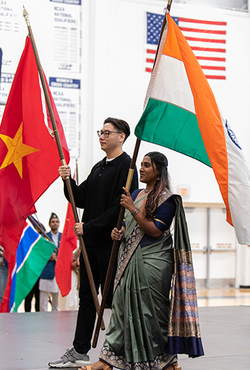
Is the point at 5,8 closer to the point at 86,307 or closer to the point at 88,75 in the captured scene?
the point at 88,75

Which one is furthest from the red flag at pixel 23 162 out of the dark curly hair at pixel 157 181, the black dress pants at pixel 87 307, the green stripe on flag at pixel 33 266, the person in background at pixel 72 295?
the person in background at pixel 72 295

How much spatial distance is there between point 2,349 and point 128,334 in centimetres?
163

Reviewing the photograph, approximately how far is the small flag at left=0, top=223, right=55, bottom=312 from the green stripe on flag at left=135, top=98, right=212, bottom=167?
384cm

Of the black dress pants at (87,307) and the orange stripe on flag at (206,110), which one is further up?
the orange stripe on flag at (206,110)

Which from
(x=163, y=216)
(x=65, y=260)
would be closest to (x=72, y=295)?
(x=65, y=260)

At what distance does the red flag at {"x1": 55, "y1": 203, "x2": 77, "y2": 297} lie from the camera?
7023 mm

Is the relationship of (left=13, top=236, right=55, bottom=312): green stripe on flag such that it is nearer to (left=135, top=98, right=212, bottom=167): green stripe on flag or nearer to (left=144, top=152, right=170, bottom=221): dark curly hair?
(left=144, top=152, right=170, bottom=221): dark curly hair

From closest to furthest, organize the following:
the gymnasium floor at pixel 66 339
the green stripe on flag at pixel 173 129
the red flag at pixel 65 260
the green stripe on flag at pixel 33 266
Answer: the green stripe on flag at pixel 173 129 < the gymnasium floor at pixel 66 339 < the green stripe on flag at pixel 33 266 < the red flag at pixel 65 260

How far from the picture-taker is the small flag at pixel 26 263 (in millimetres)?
6922

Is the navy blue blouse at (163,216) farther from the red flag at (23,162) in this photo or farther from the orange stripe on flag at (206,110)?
the red flag at (23,162)

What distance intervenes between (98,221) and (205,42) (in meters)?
11.5

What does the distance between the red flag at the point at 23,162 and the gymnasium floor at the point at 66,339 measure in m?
0.87

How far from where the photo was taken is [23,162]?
4.23 meters

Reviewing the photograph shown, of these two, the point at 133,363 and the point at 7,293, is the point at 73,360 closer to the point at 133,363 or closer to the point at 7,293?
the point at 133,363
